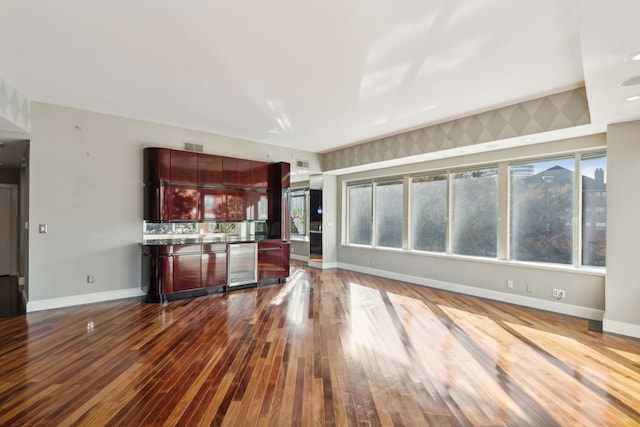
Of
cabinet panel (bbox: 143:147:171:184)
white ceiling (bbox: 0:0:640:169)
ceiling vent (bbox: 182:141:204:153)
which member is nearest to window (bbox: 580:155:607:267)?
white ceiling (bbox: 0:0:640:169)

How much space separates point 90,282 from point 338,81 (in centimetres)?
479

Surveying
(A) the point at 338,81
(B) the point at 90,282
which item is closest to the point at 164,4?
(A) the point at 338,81

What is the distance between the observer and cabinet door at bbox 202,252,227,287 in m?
5.29

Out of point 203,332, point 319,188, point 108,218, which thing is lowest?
point 203,332

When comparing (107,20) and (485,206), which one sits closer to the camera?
(107,20)

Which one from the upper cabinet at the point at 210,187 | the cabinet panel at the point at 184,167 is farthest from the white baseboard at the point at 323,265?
the cabinet panel at the point at 184,167

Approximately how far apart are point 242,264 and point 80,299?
2509 mm

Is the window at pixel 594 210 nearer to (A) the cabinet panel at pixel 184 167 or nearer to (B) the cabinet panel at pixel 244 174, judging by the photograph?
(B) the cabinet panel at pixel 244 174

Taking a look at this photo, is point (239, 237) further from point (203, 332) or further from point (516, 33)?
point (516, 33)

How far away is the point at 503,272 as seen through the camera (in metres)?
4.97

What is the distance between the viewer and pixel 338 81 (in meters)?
3.56

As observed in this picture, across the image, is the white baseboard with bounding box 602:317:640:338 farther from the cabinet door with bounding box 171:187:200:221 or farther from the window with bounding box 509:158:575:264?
the cabinet door with bounding box 171:187:200:221

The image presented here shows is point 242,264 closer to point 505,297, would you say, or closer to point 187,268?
point 187,268

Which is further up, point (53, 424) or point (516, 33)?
point (516, 33)
